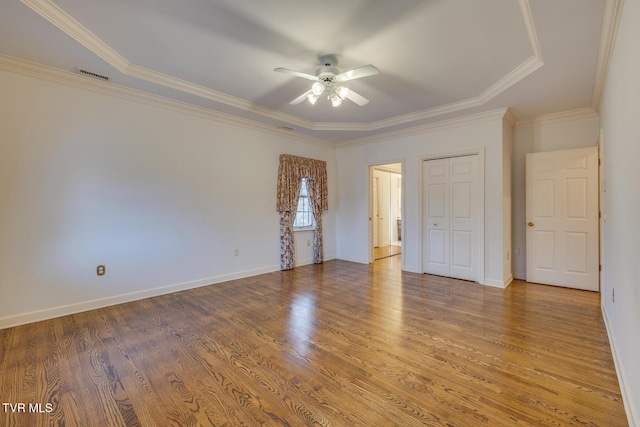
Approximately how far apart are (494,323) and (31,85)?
5.39 meters

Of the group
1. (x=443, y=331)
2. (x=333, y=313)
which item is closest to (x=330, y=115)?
(x=333, y=313)

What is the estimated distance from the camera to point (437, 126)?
470 centimetres

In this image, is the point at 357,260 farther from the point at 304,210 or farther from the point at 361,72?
the point at 361,72

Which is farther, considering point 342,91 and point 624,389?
point 342,91

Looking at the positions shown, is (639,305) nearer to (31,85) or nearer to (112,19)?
(112,19)

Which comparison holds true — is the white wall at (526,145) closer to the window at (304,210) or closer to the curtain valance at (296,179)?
the curtain valance at (296,179)

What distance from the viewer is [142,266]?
12.0ft

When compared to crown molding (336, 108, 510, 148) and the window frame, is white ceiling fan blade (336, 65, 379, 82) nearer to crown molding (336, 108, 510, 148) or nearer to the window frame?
crown molding (336, 108, 510, 148)

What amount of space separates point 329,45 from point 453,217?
3.39 metres

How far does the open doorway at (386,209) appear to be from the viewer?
7730 millimetres

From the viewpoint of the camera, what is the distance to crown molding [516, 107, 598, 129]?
13.1ft

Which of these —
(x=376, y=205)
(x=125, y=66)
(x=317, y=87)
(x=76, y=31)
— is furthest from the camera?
(x=376, y=205)

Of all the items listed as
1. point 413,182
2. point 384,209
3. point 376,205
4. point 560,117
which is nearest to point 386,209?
point 384,209

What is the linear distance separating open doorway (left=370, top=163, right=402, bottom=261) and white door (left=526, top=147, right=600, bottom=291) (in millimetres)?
3356
